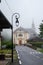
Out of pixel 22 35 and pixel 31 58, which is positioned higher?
pixel 22 35

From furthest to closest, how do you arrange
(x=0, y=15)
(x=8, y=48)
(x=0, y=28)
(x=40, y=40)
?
(x=40, y=40) → (x=8, y=48) → (x=0, y=28) → (x=0, y=15)

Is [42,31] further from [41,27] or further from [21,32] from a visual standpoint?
[21,32]

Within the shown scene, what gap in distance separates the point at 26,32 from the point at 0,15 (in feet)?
446

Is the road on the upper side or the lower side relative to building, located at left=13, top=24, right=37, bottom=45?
lower

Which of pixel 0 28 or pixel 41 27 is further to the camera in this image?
pixel 41 27

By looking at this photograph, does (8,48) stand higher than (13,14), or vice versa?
(13,14)

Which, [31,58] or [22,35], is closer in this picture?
[31,58]

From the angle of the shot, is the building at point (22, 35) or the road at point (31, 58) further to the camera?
the building at point (22, 35)

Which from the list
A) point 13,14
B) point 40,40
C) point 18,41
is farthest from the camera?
point 18,41

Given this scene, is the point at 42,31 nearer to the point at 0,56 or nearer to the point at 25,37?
the point at 0,56

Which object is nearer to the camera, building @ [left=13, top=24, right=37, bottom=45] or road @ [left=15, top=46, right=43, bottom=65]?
road @ [left=15, top=46, right=43, bottom=65]

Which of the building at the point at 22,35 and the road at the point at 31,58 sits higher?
the building at the point at 22,35

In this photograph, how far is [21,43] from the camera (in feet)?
450

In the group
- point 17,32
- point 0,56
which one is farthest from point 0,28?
point 17,32
